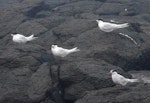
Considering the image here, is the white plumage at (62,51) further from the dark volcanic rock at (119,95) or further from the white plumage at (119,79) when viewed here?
the dark volcanic rock at (119,95)

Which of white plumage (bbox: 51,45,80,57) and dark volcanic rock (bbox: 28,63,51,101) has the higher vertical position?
white plumage (bbox: 51,45,80,57)

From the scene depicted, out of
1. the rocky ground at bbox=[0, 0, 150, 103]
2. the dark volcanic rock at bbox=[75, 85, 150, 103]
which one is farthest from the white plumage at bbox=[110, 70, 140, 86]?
the dark volcanic rock at bbox=[75, 85, 150, 103]

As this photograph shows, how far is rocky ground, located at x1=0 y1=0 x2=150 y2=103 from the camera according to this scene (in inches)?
546

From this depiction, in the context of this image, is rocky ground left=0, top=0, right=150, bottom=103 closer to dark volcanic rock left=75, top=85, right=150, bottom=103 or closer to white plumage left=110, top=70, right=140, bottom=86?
dark volcanic rock left=75, top=85, right=150, bottom=103

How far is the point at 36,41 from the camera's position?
64.1ft

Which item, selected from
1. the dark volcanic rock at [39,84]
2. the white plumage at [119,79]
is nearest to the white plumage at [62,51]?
the dark volcanic rock at [39,84]

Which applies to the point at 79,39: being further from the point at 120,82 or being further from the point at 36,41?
the point at 120,82

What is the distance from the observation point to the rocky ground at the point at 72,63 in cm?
1386

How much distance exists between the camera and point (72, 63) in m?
14.9

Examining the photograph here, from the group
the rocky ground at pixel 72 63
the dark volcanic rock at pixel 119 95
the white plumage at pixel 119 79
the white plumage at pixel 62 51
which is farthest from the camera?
the white plumage at pixel 62 51

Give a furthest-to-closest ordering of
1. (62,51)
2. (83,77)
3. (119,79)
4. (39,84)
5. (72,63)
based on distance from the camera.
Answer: (62,51), (72,63), (39,84), (83,77), (119,79)

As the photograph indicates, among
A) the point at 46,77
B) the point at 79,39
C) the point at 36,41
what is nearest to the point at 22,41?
the point at 36,41

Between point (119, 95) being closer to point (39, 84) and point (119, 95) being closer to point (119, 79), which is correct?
point (119, 79)

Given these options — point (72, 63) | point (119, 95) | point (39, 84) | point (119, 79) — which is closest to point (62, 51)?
point (72, 63)
